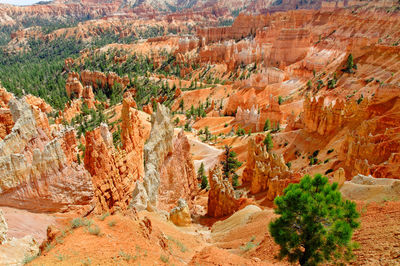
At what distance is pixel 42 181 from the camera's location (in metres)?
8.80

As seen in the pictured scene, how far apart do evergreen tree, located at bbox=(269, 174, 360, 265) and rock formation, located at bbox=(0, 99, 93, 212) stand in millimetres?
6918

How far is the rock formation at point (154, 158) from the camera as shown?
46.1 ft

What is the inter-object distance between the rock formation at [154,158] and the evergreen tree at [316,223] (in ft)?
25.9

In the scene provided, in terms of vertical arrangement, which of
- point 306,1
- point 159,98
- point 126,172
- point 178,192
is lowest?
point 159,98

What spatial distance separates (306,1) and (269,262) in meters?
180

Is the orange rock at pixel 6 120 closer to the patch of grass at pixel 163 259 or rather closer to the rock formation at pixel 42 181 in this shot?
the rock formation at pixel 42 181

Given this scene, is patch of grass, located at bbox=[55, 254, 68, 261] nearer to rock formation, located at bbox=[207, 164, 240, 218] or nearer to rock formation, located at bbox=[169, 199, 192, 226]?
rock formation, located at bbox=[169, 199, 192, 226]

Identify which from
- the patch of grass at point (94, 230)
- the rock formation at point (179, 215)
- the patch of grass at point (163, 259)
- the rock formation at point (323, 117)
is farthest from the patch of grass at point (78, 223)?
the rock formation at point (323, 117)

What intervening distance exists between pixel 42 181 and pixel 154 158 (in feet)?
27.0

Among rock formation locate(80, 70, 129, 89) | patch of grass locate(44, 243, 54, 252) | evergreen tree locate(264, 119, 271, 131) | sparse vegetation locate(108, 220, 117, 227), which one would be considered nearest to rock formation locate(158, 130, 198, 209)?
sparse vegetation locate(108, 220, 117, 227)

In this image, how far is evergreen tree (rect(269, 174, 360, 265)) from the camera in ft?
24.6

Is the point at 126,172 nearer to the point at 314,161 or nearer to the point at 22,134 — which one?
the point at 22,134

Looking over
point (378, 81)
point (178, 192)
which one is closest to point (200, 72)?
point (378, 81)

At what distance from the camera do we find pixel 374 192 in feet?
43.8
